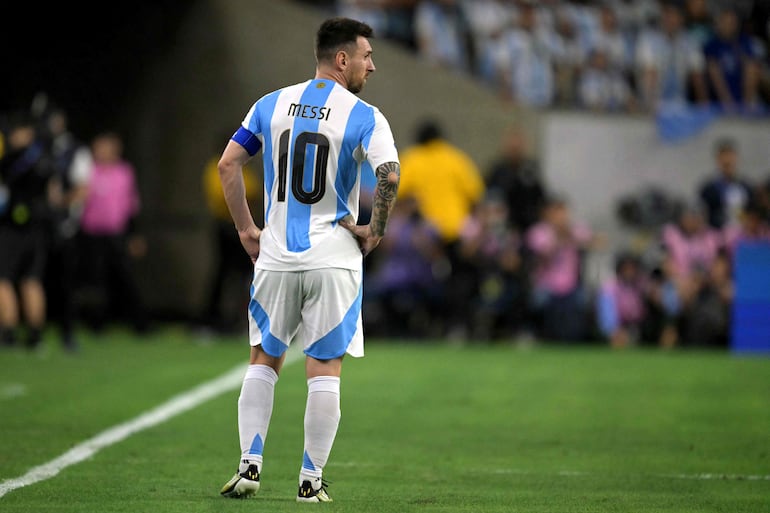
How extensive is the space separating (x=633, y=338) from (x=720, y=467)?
1033 centimetres

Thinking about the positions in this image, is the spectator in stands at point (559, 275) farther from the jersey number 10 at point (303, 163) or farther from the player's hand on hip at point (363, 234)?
the jersey number 10 at point (303, 163)

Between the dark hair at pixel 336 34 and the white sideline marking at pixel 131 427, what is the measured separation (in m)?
2.33

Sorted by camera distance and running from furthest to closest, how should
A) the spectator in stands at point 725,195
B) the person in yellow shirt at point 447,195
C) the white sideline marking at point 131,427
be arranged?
the spectator in stands at point 725,195 → the person in yellow shirt at point 447,195 → the white sideline marking at point 131,427

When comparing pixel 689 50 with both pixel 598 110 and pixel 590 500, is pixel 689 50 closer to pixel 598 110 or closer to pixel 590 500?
pixel 598 110

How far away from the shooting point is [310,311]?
6.50 m

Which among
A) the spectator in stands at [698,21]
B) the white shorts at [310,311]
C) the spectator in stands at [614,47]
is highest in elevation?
the spectator in stands at [698,21]

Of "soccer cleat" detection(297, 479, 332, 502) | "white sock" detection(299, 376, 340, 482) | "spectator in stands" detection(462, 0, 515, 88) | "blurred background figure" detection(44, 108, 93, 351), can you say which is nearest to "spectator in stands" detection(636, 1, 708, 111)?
"spectator in stands" detection(462, 0, 515, 88)

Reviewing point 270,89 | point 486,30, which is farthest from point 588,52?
point 270,89

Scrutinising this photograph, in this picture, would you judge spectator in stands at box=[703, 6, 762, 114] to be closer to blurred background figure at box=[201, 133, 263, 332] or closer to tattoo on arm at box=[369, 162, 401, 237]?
blurred background figure at box=[201, 133, 263, 332]

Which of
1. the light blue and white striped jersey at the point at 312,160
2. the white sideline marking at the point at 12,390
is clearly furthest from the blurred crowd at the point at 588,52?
the light blue and white striped jersey at the point at 312,160

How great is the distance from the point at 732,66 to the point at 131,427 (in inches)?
551

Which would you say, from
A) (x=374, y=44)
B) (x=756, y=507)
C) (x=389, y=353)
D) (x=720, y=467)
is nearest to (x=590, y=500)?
(x=756, y=507)

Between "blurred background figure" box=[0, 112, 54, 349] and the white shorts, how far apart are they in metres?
8.83

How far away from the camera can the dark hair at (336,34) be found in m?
6.50
